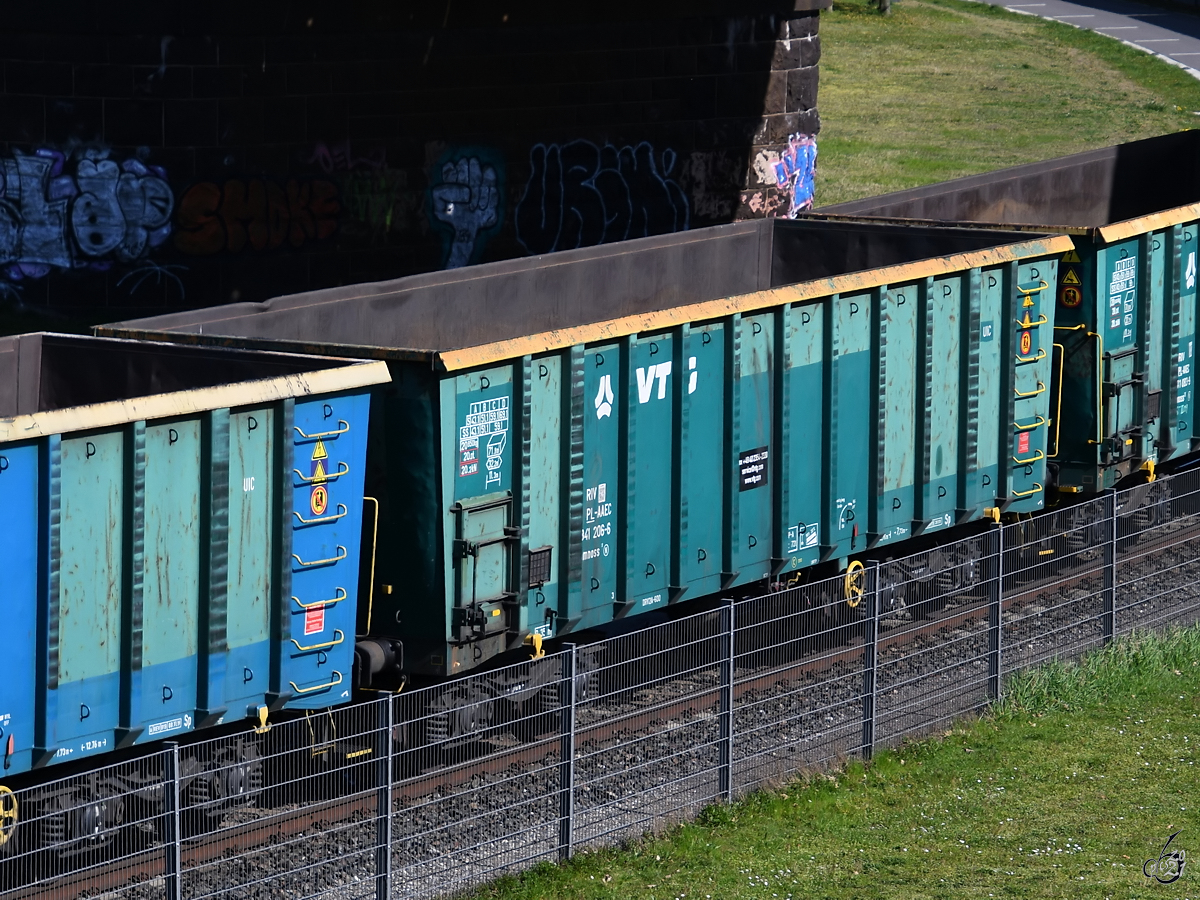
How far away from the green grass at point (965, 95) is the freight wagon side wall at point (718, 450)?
67.0 ft

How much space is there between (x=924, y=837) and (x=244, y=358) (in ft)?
15.4

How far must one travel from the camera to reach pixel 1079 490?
16766 mm

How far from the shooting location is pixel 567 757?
33.4 feet

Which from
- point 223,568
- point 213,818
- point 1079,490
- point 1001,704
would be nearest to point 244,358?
point 223,568

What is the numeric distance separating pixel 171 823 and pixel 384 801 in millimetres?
1159

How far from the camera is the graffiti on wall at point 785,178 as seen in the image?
90.4 ft

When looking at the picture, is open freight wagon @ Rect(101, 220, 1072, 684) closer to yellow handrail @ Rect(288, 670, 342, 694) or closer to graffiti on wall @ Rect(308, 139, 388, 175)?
yellow handrail @ Rect(288, 670, 342, 694)

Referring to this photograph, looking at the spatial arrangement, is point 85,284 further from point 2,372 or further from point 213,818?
point 213,818

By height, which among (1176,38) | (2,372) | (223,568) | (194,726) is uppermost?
(1176,38)

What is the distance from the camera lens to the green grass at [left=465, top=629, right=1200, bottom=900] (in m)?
10.0

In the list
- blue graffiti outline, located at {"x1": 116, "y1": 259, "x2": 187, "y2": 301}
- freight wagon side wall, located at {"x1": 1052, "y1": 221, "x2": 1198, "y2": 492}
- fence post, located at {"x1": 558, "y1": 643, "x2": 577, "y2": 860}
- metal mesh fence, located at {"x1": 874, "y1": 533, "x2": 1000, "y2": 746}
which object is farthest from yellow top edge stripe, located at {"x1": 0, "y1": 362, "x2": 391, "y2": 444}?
blue graffiti outline, located at {"x1": 116, "y1": 259, "x2": 187, "y2": 301}

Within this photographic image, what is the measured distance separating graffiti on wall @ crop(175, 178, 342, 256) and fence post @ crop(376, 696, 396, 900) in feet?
44.8

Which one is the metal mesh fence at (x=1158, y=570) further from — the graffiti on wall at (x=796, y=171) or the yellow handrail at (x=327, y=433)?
the graffiti on wall at (x=796, y=171)

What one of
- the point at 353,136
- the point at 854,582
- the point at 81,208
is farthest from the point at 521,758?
the point at 353,136
